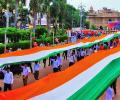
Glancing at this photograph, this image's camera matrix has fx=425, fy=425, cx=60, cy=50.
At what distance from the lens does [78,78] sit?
11.8 m

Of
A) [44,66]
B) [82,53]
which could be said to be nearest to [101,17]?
[82,53]

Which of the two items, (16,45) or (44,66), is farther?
(16,45)

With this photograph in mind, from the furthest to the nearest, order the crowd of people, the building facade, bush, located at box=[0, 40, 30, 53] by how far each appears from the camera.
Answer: the building facade → bush, located at box=[0, 40, 30, 53] → the crowd of people

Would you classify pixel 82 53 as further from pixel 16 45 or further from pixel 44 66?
pixel 16 45

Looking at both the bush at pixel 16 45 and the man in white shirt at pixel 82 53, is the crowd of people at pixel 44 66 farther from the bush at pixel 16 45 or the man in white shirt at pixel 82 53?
the bush at pixel 16 45

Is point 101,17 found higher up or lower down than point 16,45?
higher up

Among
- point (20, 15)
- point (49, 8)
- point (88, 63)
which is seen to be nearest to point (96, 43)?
point (88, 63)

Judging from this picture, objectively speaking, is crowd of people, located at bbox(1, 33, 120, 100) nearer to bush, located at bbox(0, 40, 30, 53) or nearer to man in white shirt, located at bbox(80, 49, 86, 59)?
man in white shirt, located at bbox(80, 49, 86, 59)

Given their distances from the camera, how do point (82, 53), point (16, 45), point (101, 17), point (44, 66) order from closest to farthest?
point (44, 66) < point (82, 53) < point (16, 45) < point (101, 17)

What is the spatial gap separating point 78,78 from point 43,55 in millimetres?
7765

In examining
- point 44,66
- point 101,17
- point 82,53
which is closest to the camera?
point 44,66

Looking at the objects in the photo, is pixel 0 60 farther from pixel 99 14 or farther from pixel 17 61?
pixel 99 14

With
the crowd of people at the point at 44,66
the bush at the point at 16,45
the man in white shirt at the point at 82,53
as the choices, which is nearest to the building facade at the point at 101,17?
the crowd of people at the point at 44,66

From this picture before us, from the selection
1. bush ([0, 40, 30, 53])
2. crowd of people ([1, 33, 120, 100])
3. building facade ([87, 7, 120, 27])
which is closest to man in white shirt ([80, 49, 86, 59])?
crowd of people ([1, 33, 120, 100])
